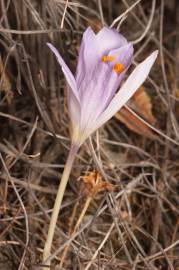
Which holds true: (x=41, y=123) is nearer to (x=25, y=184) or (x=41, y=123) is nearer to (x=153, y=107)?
(x=25, y=184)

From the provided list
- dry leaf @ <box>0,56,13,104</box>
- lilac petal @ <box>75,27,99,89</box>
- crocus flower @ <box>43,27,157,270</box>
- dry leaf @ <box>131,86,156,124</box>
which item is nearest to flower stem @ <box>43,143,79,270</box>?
crocus flower @ <box>43,27,157,270</box>

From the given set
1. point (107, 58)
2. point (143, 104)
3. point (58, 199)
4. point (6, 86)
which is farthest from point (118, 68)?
point (143, 104)

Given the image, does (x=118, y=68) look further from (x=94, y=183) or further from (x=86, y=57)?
(x=94, y=183)

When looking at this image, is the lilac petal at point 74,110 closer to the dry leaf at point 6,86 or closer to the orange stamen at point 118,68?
the orange stamen at point 118,68

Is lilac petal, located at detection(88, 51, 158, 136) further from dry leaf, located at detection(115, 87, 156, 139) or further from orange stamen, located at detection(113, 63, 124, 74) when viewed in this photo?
dry leaf, located at detection(115, 87, 156, 139)

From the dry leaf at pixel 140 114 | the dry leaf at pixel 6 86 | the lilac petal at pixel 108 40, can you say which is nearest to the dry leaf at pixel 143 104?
the dry leaf at pixel 140 114

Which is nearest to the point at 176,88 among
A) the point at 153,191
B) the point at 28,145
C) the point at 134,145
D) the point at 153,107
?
the point at 153,107
